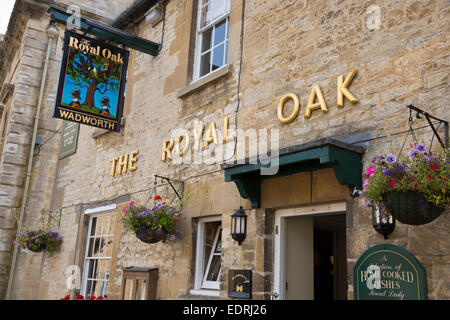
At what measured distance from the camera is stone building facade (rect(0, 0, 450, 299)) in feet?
14.3

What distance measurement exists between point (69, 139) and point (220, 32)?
581 centimetres

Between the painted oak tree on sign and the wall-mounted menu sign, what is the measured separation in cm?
365

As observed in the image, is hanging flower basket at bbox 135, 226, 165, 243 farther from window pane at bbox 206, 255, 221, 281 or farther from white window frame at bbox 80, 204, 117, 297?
white window frame at bbox 80, 204, 117, 297

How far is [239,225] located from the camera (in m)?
5.63

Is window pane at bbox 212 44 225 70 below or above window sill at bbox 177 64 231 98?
above

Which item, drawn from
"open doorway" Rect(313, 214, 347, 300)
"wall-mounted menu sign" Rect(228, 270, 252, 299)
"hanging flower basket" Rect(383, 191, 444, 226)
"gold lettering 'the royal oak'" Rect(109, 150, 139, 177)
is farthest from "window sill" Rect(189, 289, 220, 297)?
"hanging flower basket" Rect(383, 191, 444, 226)

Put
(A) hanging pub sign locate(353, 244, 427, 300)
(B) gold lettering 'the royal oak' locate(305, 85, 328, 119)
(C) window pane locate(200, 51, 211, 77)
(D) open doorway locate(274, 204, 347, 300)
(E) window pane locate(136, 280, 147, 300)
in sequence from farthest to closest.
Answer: (C) window pane locate(200, 51, 211, 77)
(E) window pane locate(136, 280, 147, 300)
(D) open doorway locate(274, 204, 347, 300)
(B) gold lettering 'the royal oak' locate(305, 85, 328, 119)
(A) hanging pub sign locate(353, 244, 427, 300)

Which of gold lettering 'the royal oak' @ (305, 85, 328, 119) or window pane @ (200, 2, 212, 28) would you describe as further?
window pane @ (200, 2, 212, 28)

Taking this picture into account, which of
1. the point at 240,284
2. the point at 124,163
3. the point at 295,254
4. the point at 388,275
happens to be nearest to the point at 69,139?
the point at 124,163

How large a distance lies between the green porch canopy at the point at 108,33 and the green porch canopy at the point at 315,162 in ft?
12.9

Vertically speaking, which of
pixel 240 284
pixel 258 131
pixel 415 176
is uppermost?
pixel 258 131

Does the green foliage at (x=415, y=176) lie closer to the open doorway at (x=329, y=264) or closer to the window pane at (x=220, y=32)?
the open doorway at (x=329, y=264)

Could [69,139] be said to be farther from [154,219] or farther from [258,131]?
[258,131]
